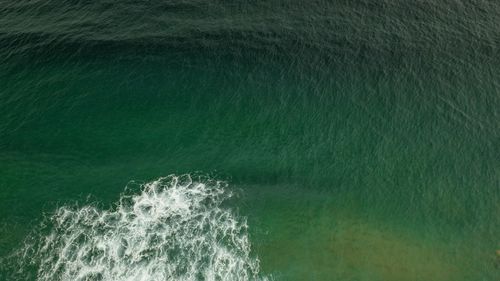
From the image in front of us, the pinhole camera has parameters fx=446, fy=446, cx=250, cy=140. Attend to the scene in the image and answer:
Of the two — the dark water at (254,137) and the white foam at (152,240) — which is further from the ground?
the dark water at (254,137)

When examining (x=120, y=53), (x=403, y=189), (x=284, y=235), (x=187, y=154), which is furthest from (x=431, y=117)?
(x=120, y=53)

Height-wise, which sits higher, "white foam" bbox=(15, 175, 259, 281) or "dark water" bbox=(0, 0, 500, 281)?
"dark water" bbox=(0, 0, 500, 281)

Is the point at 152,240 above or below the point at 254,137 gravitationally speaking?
below

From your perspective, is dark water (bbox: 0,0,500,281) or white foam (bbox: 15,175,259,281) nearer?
white foam (bbox: 15,175,259,281)

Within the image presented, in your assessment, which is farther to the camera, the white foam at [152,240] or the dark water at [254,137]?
the dark water at [254,137]
